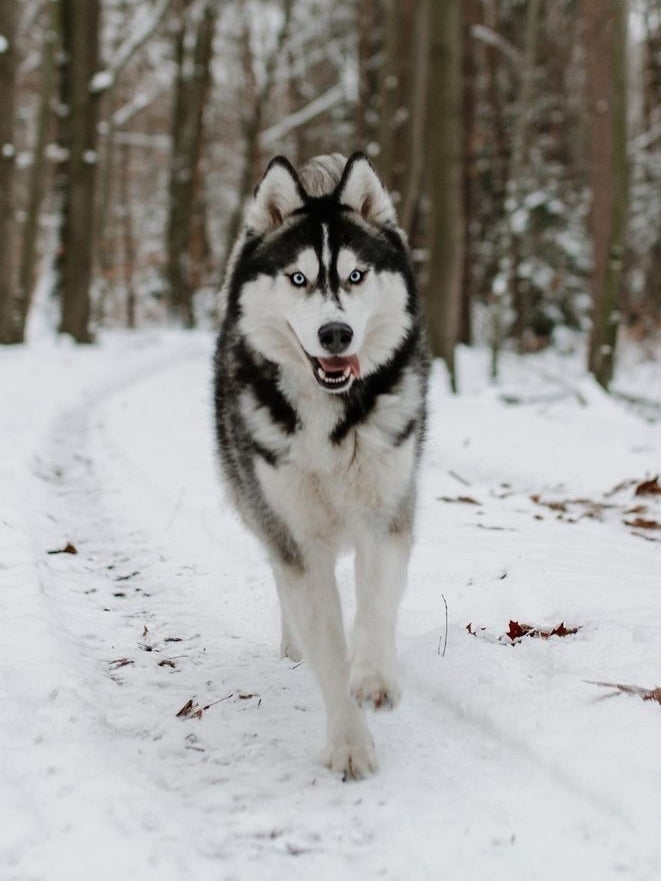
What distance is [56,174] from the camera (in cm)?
1906

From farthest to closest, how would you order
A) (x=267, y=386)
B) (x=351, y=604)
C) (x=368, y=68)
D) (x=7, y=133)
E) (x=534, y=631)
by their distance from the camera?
(x=368, y=68) → (x=7, y=133) → (x=351, y=604) → (x=534, y=631) → (x=267, y=386)

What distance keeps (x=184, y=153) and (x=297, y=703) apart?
2485 cm

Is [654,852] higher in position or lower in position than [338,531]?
lower

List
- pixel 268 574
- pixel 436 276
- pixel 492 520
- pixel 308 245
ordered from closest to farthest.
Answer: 1. pixel 308 245
2. pixel 268 574
3. pixel 492 520
4. pixel 436 276

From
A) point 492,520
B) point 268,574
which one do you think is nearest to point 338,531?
point 268,574

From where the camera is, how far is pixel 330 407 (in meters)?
3.29

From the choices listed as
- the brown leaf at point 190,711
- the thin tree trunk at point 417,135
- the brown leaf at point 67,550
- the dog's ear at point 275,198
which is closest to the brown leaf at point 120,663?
the brown leaf at point 190,711

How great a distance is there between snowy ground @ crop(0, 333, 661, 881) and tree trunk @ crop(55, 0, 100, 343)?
1239 cm

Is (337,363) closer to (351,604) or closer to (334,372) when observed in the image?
(334,372)

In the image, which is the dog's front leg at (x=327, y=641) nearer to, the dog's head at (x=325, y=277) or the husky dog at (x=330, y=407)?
the husky dog at (x=330, y=407)

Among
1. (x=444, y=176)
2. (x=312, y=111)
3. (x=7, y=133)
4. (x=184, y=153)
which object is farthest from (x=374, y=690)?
(x=184, y=153)

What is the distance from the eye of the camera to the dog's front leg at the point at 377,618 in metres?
2.89

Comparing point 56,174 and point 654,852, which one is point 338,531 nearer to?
point 654,852

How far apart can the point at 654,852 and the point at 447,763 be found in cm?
76
